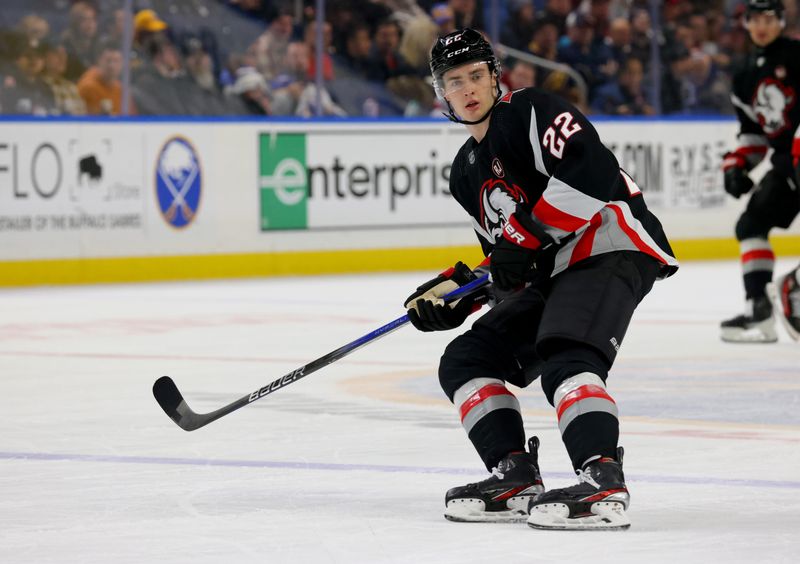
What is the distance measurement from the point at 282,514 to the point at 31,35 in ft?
22.3

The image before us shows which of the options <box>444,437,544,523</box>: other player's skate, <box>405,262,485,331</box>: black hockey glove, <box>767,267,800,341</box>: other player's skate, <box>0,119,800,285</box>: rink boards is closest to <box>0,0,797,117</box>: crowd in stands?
<box>0,119,800,285</box>: rink boards

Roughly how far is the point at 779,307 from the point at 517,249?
3.93 metres

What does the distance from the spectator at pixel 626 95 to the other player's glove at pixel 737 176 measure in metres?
4.93

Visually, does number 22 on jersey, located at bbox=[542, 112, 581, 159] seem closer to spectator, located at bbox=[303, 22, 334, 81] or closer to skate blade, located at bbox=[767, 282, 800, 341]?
skate blade, located at bbox=[767, 282, 800, 341]

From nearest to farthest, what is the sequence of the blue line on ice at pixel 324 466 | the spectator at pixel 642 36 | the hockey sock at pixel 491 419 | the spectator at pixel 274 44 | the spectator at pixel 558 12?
the hockey sock at pixel 491 419 → the blue line on ice at pixel 324 466 → the spectator at pixel 274 44 → the spectator at pixel 558 12 → the spectator at pixel 642 36

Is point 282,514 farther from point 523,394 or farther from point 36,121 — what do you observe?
point 36,121

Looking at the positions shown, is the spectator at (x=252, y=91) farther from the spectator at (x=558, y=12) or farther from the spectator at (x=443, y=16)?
the spectator at (x=558, y=12)

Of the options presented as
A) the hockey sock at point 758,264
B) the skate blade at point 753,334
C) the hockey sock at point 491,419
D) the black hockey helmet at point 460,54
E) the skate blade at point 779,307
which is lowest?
the skate blade at point 753,334

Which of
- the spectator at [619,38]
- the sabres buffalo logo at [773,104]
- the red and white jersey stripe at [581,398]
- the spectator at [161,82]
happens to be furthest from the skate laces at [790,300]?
the spectator at [619,38]

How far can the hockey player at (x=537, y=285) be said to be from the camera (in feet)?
10.4

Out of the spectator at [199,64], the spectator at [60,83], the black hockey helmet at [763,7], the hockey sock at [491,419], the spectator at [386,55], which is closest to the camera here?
the hockey sock at [491,419]

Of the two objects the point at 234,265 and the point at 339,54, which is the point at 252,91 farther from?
the point at 234,265

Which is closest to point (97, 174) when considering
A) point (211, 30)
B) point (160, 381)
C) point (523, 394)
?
point (211, 30)

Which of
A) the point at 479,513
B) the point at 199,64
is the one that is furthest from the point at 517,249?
the point at 199,64
